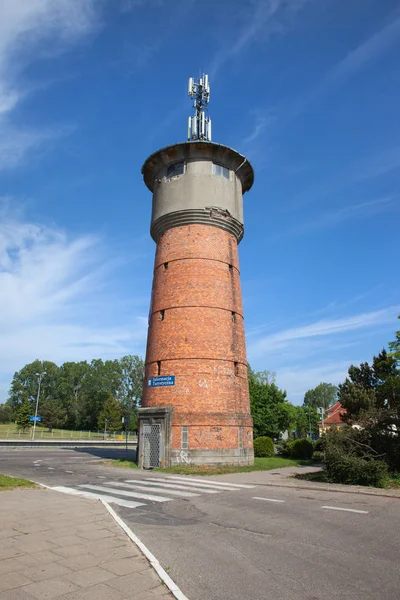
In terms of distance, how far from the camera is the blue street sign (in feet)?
66.6

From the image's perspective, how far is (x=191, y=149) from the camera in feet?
76.4

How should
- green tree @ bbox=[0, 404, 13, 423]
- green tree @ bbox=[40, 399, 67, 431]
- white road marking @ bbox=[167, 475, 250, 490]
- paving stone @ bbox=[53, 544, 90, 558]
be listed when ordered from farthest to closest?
green tree @ bbox=[0, 404, 13, 423]
green tree @ bbox=[40, 399, 67, 431]
white road marking @ bbox=[167, 475, 250, 490]
paving stone @ bbox=[53, 544, 90, 558]

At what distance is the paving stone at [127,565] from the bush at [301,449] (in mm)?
24329

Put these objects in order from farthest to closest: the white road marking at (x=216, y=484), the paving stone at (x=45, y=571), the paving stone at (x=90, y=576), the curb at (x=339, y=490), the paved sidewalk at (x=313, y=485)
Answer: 1. the white road marking at (x=216, y=484)
2. the paved sidewalk at (x=313, y=485)
3. the curb at (x=339, y=490)
4. the paving stone at (x=45, y=571)
5. the paving stone at (x=90, y=576)

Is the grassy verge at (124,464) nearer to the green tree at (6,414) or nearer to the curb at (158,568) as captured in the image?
the curb at (158,568)

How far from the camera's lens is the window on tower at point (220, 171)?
23500 mm

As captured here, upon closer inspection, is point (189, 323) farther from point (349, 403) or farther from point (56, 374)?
point (56, 374)

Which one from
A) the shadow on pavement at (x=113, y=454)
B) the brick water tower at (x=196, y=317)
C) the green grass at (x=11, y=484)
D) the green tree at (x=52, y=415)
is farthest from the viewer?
the green tree at (x=52, y=415)

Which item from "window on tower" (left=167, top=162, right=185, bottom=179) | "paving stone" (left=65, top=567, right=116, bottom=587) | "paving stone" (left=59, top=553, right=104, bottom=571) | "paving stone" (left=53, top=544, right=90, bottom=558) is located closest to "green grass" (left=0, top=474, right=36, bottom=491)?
"paving stone" (left=53, top=544, right=90, bottom=558)

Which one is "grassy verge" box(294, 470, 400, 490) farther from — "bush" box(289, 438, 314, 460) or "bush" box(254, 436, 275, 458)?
"bush" box(289, 438, 314, 460)

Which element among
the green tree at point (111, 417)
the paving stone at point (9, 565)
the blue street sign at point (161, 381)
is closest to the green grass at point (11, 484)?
the paving stone at point (9, 565)

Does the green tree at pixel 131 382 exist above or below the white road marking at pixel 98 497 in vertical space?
above

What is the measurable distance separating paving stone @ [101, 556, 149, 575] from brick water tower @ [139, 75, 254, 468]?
1425cm

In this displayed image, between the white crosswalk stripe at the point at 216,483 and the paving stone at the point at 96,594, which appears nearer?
the paving stone at the point at 96,594
